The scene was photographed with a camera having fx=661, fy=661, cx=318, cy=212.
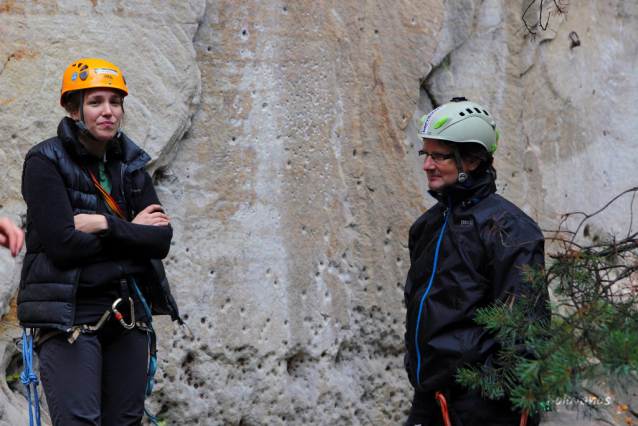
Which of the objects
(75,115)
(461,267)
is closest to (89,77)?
(75,115)

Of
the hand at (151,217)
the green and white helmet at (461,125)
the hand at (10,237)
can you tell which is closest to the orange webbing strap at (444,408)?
the green and white helmet at (461,125)

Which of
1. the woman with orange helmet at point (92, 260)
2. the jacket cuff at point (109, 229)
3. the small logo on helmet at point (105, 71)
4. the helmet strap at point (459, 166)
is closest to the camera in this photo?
the woman with orange helmet at point (92, 260)

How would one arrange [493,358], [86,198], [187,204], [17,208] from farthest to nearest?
[187,204] → [17,208] → [86,198] → [493,358]

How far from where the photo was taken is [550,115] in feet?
20.1

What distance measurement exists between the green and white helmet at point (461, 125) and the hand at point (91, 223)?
4.74 feet

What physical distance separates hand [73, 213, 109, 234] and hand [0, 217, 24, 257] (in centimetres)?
31

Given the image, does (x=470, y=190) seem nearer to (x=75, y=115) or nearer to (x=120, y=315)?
(x=120, y=315)

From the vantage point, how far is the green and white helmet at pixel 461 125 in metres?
2.95

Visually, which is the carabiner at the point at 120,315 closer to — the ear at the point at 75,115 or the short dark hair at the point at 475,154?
the ear at the point at 75,115

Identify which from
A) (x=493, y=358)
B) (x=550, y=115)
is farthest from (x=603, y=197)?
(x=493, y=358)

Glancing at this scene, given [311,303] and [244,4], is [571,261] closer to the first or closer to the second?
[311,303]

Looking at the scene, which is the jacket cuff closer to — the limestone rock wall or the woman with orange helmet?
the woman with orange helmet

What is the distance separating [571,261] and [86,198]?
1.92 metres

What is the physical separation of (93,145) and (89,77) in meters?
0.28
